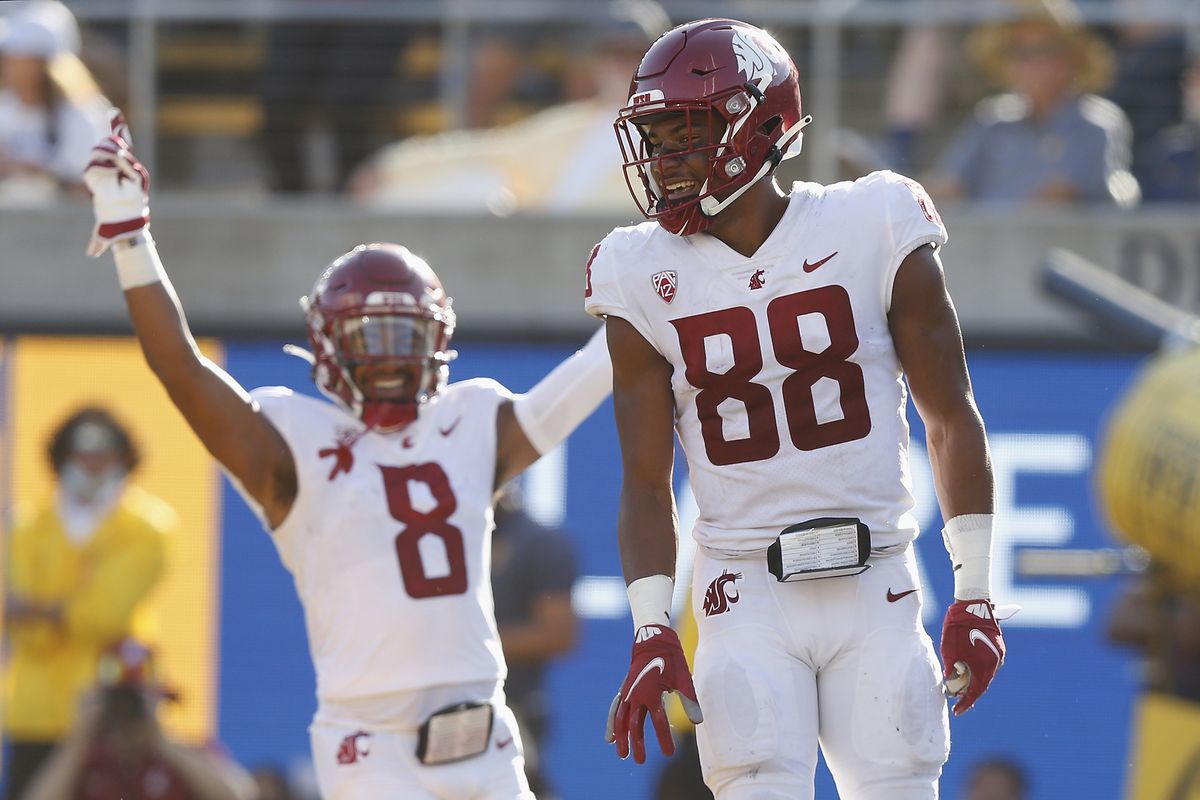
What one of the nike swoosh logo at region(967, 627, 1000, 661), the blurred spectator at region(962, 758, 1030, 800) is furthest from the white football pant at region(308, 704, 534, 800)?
the blurred spectator at region(962, 758, 1030, 800)

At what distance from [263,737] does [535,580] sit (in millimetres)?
1303

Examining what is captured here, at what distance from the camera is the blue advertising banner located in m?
8.15

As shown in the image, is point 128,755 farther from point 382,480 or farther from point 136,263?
point 136,263

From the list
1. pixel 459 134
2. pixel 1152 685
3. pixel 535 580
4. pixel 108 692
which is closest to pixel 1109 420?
pixel 1152 685

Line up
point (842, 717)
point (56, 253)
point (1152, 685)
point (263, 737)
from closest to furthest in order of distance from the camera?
point (842, 717) < point (1152, 685) < point (263, 737) < point (56, 253)

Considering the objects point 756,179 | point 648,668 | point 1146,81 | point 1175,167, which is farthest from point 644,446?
point 1146,81

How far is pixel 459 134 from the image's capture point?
9.41 meters

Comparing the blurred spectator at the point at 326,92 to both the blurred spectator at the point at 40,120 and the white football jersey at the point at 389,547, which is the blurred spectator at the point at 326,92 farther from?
the white football jersey at the point at 389,547

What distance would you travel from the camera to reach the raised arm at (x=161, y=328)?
16.0ft

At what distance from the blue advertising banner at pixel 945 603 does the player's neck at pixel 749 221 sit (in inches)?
158

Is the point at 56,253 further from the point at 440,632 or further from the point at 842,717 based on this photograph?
the point at 842,717

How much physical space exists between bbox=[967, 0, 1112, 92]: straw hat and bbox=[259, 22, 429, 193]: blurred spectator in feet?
8.41

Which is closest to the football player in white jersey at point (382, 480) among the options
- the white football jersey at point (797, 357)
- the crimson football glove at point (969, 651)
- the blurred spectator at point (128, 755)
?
the white football jersey at point (797, 357)

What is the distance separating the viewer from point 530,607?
8.07 metres
